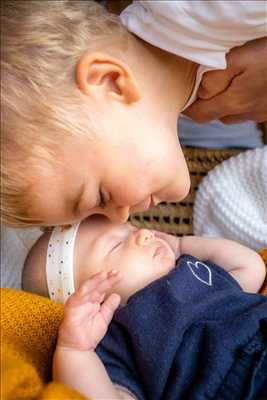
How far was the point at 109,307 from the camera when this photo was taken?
81 cm

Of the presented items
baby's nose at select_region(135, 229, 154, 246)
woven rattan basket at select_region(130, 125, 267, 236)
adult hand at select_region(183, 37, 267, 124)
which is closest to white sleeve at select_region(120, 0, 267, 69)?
adult hand at select_region(183, 37, 267, 124)

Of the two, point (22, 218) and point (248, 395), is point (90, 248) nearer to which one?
point (22, 218)

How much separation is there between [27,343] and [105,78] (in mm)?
345

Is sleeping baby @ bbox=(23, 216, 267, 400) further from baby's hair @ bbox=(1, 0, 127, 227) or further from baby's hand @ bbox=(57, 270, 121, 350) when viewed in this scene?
baby's hair @ bbox=(1, 0, 127, 227)

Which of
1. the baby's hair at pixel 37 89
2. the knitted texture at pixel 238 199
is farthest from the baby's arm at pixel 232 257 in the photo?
the baby's hair at pixel 37 89

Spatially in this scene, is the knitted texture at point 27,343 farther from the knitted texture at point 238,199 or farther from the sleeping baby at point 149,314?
the knitted texture at point 238,199

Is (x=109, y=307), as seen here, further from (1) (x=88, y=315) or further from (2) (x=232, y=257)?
(2) (x=232, y=257)

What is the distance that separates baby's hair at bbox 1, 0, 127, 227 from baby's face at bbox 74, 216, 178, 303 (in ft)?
0.58

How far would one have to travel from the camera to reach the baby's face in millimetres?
891

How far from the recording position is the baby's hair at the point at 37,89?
73cm

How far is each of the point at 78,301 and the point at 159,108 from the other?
253 mm

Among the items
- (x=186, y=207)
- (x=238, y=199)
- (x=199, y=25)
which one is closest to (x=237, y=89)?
(x=199, y=25)

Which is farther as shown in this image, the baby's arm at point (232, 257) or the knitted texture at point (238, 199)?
the knitted texture at point (238, 199)

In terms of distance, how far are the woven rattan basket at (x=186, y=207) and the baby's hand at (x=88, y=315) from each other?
0.42m
